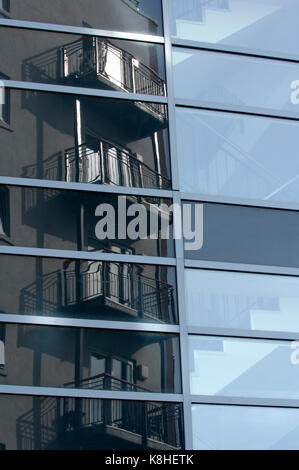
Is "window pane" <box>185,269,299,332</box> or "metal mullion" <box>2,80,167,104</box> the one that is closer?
"window pane" <box>185,269,299,332</box>

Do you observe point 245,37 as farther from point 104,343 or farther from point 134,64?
point 104,343

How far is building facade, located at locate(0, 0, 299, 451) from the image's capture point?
10.0m

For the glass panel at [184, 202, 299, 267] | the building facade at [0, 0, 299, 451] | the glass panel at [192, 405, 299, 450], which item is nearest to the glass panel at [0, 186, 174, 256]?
the building facade at [0, 0, 299, 451]

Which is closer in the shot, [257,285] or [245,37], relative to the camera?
[257,285]

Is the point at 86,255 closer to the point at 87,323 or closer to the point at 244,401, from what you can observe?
the point at 87,323

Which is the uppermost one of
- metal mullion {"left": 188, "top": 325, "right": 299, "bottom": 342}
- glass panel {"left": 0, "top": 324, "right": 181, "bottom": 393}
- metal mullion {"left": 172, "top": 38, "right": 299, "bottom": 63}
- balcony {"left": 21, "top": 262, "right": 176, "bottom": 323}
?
metal mullion {"left": 172, "top": 38, "right": 299, "bottom": 63}

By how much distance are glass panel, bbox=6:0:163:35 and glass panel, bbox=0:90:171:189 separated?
1.14 meters

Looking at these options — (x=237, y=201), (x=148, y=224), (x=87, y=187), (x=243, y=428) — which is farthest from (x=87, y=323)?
(x=237, y=201)

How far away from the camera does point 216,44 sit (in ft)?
40.6

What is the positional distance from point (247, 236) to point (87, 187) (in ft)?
6.55

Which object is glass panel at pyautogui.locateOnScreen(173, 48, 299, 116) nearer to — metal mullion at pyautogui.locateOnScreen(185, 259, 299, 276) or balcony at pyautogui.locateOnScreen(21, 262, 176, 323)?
metal mullion at pyautogui.locateOnScreen(185, 259, 299, 276)

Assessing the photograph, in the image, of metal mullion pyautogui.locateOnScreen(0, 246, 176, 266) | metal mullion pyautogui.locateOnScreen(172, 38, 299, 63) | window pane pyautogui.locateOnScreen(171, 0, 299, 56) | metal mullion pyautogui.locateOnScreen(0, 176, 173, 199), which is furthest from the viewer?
window pane pyautogui.locateOnScreen(171, 0, 299, 56)

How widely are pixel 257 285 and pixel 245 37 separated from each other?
360 cm

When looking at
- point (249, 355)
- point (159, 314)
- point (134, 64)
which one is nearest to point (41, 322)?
point (159, 314)
